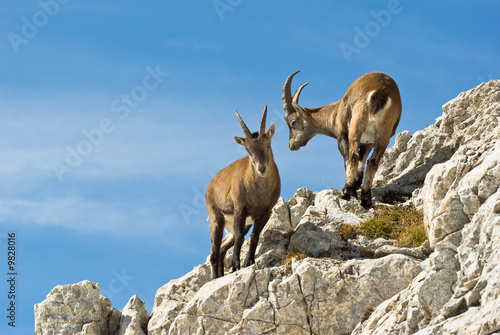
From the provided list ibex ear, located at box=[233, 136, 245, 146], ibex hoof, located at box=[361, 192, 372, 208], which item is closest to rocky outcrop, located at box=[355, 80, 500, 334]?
ibex ear, located at box=[233, 136, 245, 146]

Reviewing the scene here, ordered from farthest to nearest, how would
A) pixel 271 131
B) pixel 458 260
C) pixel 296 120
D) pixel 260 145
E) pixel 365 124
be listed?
pixel 296 120 < pixel 365 124 < pixel 271 131 < pixel 260 145 < pixel 458 260

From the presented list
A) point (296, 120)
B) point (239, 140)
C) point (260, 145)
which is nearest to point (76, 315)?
point (239, 140)

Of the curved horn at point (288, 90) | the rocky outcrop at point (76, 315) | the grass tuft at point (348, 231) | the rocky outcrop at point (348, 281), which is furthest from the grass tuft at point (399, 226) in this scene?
the curved horn at point (288, 90)

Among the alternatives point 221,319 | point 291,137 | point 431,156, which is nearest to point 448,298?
point 221,319

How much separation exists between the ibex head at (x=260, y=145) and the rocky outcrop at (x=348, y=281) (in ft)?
8.13

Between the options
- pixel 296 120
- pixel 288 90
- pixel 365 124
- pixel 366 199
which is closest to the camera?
pixel 366 199

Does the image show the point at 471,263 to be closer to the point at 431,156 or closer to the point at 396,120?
the point at 396,120

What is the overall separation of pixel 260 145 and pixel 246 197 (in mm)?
1505

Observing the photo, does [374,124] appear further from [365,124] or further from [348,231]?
[348,231]

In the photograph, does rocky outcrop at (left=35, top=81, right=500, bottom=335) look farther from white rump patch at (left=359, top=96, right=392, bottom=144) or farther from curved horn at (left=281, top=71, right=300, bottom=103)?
curved horn at (left=281, top=71, right=300, bottom=103)

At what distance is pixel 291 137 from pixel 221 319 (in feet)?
42.6

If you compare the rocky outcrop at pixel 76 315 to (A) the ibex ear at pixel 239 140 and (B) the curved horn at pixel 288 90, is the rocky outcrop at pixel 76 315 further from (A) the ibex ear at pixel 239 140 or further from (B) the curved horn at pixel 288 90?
(B) the curved horn at pixel 288 90

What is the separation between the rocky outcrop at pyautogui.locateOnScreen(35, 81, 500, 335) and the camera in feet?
41.9

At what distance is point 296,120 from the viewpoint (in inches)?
1121
